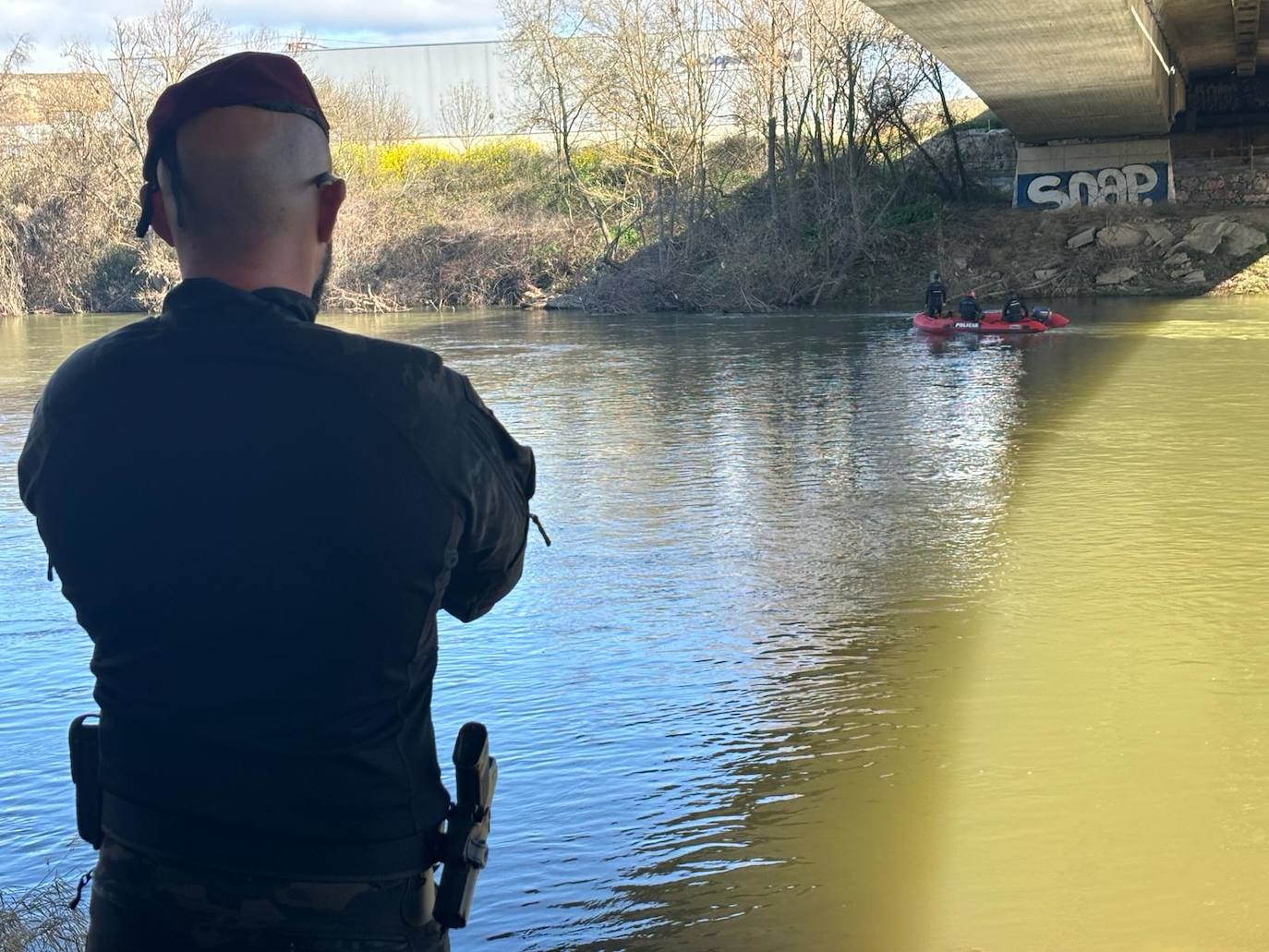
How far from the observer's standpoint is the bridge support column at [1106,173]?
4150cm

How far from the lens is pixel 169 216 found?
215 cm

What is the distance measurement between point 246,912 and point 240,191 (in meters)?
1.00

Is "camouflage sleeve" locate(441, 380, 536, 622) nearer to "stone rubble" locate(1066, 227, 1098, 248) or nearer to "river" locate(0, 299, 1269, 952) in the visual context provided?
"river" locate(0, 299, 1269, 952)

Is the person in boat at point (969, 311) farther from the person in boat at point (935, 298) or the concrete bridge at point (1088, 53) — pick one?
the concrete bridge at point (1088, 53)

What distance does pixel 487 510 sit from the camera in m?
2.07

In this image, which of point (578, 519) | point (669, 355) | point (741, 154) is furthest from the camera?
point (741, 154)

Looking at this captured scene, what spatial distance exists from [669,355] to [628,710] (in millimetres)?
18188

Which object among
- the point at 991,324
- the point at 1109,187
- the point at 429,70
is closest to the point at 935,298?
the point at 991,324

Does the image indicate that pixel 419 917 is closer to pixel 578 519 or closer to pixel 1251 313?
pixel 578 519

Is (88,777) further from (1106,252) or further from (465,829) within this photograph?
(1106,252)

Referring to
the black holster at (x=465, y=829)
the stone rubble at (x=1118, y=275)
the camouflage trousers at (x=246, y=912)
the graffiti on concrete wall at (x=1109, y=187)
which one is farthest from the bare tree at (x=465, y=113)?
the camouflage trousers at (x=246, y=912)

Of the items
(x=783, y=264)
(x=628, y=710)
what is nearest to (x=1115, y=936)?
(x=628, y=710)

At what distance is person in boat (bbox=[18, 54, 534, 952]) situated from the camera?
1.93m

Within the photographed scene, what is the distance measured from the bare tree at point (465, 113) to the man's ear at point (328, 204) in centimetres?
5801
